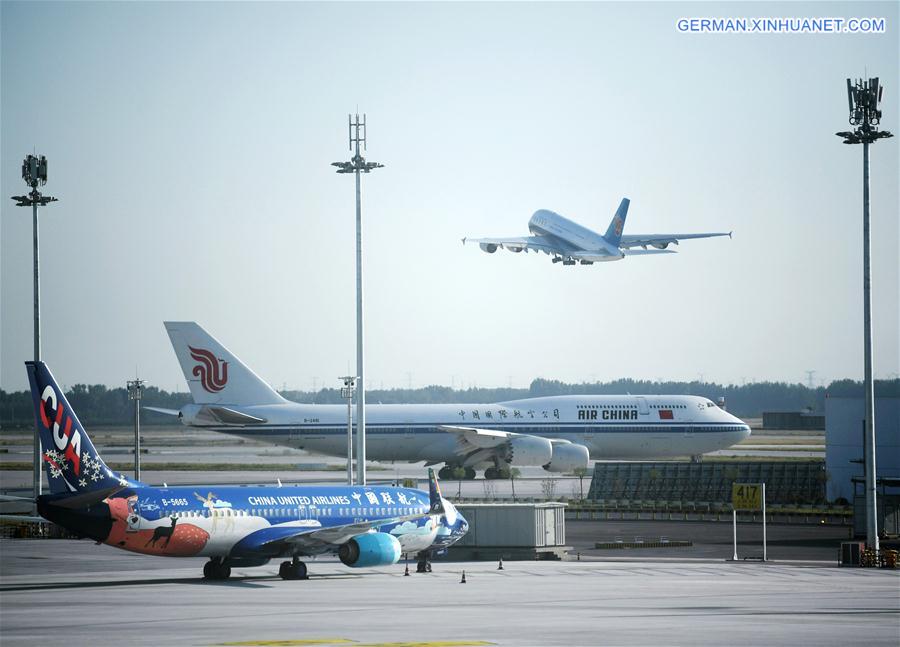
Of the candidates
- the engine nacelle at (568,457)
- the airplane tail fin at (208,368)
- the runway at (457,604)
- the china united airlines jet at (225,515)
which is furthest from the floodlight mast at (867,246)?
the airplane tail fin at (208,368)

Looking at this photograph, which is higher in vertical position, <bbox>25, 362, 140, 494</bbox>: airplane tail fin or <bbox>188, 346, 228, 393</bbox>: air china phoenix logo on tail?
<bbox>188, 346, 228, 393</bbox>: air china phoenix logo on tail

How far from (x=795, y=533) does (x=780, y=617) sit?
31.6 metres

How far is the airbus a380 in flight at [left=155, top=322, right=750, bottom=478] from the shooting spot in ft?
259

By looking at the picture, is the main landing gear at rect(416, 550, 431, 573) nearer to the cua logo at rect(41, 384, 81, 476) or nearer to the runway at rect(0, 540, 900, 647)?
the runway at rect(0, 540, 900, 647)

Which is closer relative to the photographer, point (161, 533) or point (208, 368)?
point (161, 533)

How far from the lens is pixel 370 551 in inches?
1556

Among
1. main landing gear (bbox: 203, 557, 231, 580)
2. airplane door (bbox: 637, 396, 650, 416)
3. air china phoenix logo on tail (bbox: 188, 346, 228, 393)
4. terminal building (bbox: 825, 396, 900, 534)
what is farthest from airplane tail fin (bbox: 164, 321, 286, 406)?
main landing gear (bbox: 203, 557, 231, 580)

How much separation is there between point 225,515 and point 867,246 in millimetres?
23874

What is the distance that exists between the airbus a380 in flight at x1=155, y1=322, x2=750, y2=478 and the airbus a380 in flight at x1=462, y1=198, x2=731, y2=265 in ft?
48.0

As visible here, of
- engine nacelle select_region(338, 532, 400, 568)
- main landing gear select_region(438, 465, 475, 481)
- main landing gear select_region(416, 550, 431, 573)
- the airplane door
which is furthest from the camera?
main landing gear select_region(438, 465, 475, 481)

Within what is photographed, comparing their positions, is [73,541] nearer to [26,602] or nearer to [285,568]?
[285,568]

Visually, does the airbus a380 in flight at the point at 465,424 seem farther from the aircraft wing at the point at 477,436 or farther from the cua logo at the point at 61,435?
the cua logo at the point at 61,435

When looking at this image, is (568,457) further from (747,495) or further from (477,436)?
(747,495)

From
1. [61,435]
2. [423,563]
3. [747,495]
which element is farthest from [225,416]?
[61,435]
